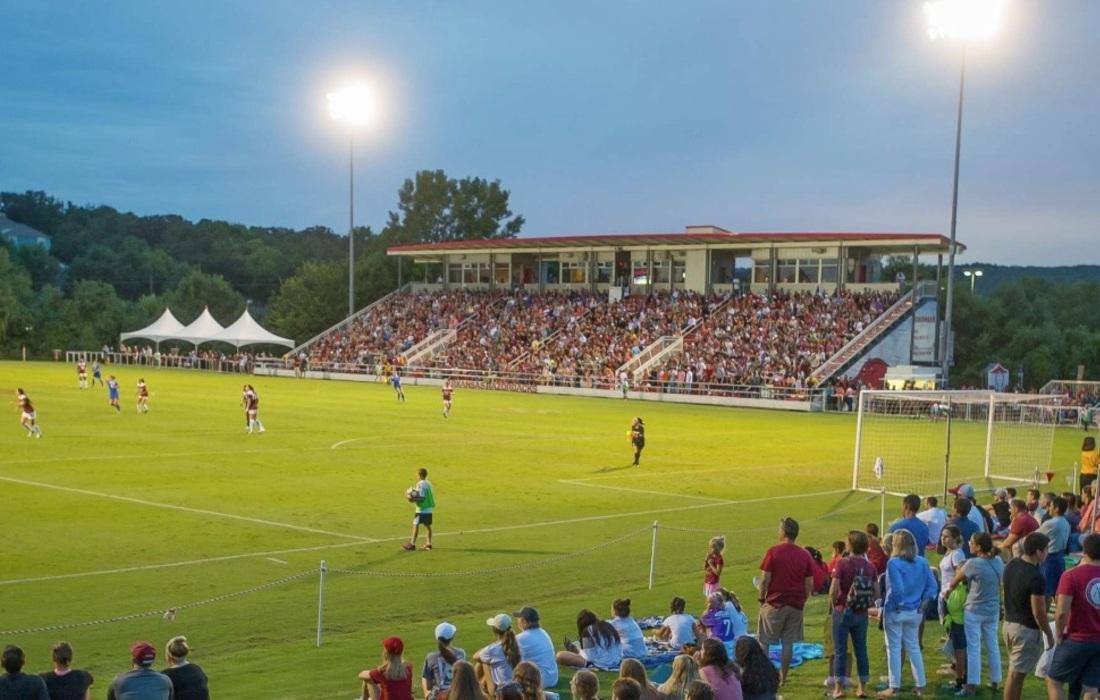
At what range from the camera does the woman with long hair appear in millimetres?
8984

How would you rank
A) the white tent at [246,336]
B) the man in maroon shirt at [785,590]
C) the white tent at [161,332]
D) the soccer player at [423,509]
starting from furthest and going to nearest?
the white tent at [161,332], the white tent at [246,336], the soccer player at [423,509], the man in maroon shirt at [785,590]

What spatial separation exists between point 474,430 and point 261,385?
30923 mm

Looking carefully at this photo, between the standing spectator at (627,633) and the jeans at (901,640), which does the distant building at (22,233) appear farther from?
Result: the jeans at (901,640)

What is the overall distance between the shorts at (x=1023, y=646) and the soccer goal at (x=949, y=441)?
660 inches

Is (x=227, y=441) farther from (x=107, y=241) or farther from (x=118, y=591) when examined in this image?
(x=107, y=241)

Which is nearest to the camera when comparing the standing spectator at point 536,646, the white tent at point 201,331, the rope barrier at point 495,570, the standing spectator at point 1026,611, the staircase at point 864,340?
the standing spectator at point 1026,611

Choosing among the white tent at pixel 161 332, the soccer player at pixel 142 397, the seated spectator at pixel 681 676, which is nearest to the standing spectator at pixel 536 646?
the seated spectator at pixel 681 676

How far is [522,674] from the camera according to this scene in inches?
346

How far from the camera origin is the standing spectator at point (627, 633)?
1238cm

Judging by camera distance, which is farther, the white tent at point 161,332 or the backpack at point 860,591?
the white tent at point 161,332

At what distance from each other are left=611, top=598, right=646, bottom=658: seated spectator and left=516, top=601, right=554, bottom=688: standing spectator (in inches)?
49.1

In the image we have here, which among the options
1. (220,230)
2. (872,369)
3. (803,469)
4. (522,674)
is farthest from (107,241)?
(522,674)

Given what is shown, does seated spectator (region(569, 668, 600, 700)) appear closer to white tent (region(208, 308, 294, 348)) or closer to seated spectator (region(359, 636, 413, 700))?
seated spectator (region(359, 636, 413, 700))

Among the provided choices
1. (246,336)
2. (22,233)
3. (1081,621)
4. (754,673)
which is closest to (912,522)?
(1081,621)
